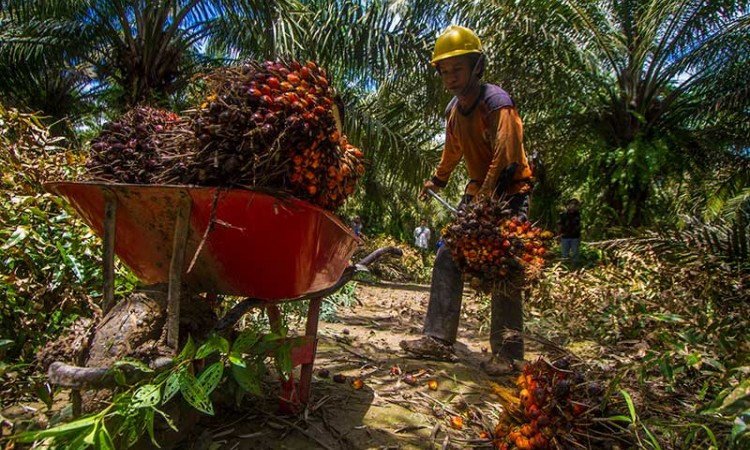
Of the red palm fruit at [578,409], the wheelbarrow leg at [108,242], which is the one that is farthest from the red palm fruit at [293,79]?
the red palm fruit at [578,409]

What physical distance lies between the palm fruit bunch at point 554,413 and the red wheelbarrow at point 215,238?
84 cm

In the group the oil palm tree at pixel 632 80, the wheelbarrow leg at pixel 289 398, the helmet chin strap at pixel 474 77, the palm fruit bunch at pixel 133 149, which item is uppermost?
the oil palm tree at pixel 632 80

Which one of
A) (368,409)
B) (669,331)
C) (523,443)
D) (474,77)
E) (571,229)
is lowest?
(368,409)

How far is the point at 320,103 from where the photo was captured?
1.60 meters

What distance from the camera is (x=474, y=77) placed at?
115 inches

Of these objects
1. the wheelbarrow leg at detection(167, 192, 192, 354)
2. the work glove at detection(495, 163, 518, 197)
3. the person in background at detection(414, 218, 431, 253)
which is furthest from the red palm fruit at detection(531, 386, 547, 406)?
the person in background at detection(414, 218, 431, 253)

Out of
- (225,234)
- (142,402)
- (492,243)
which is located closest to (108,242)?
(225,234)

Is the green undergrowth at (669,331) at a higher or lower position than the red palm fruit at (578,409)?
higher

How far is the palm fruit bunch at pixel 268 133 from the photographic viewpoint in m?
1.47

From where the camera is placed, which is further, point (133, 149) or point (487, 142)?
point (487, 142)

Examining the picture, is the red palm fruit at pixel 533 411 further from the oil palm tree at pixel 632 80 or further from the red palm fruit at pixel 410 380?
the oil palm tree at pixel 632 80

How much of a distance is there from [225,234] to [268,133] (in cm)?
36

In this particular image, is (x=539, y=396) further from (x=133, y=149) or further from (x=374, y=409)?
(x=133, y=149)

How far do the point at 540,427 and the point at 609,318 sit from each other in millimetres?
2076
